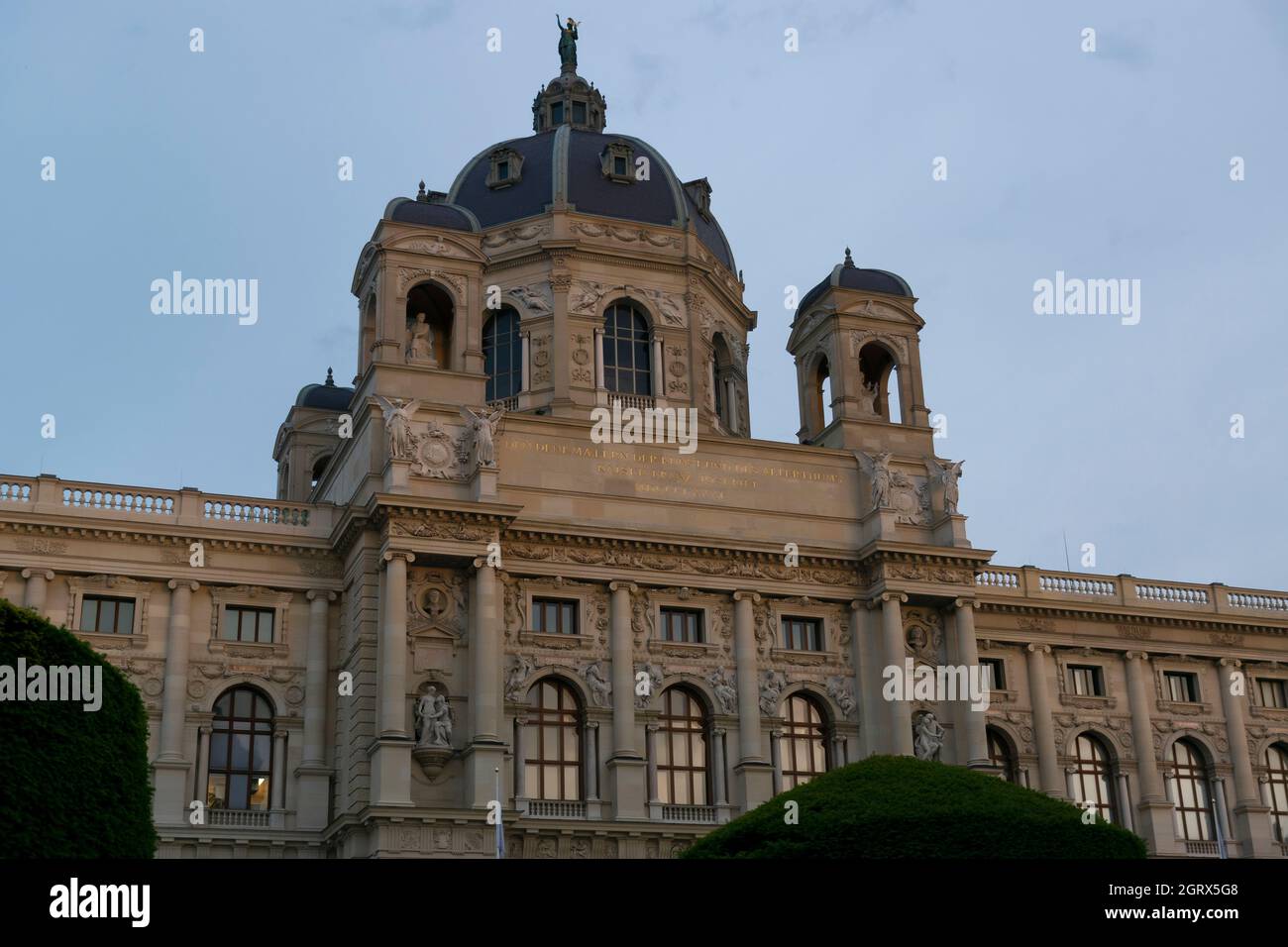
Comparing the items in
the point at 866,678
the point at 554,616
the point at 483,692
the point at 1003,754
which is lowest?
the point at 1003,754

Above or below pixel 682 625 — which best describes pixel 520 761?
below

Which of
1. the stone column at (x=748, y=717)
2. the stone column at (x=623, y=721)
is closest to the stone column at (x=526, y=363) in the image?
the stone column at (x=623, y=721)

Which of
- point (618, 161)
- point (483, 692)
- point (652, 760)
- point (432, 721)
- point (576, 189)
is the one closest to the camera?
point (432, 721)

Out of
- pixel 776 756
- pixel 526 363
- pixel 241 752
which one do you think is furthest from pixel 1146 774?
pixel 241 752

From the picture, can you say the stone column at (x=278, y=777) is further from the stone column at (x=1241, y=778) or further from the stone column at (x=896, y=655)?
the stone column at (x=1241, y=778)

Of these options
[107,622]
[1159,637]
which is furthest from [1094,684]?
[107,622]

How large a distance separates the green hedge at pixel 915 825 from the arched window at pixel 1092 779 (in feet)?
64.2

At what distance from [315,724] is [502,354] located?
16.2 meters

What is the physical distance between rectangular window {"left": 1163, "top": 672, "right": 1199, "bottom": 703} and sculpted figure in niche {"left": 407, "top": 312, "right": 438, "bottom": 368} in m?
25.9

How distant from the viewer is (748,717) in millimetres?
44625

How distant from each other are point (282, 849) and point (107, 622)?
7.40 metres

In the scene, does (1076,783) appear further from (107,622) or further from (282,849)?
(107,622)

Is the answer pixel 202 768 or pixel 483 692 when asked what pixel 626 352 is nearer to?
pixel 483 692

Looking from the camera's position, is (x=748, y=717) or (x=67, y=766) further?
(x=748, y=717)
